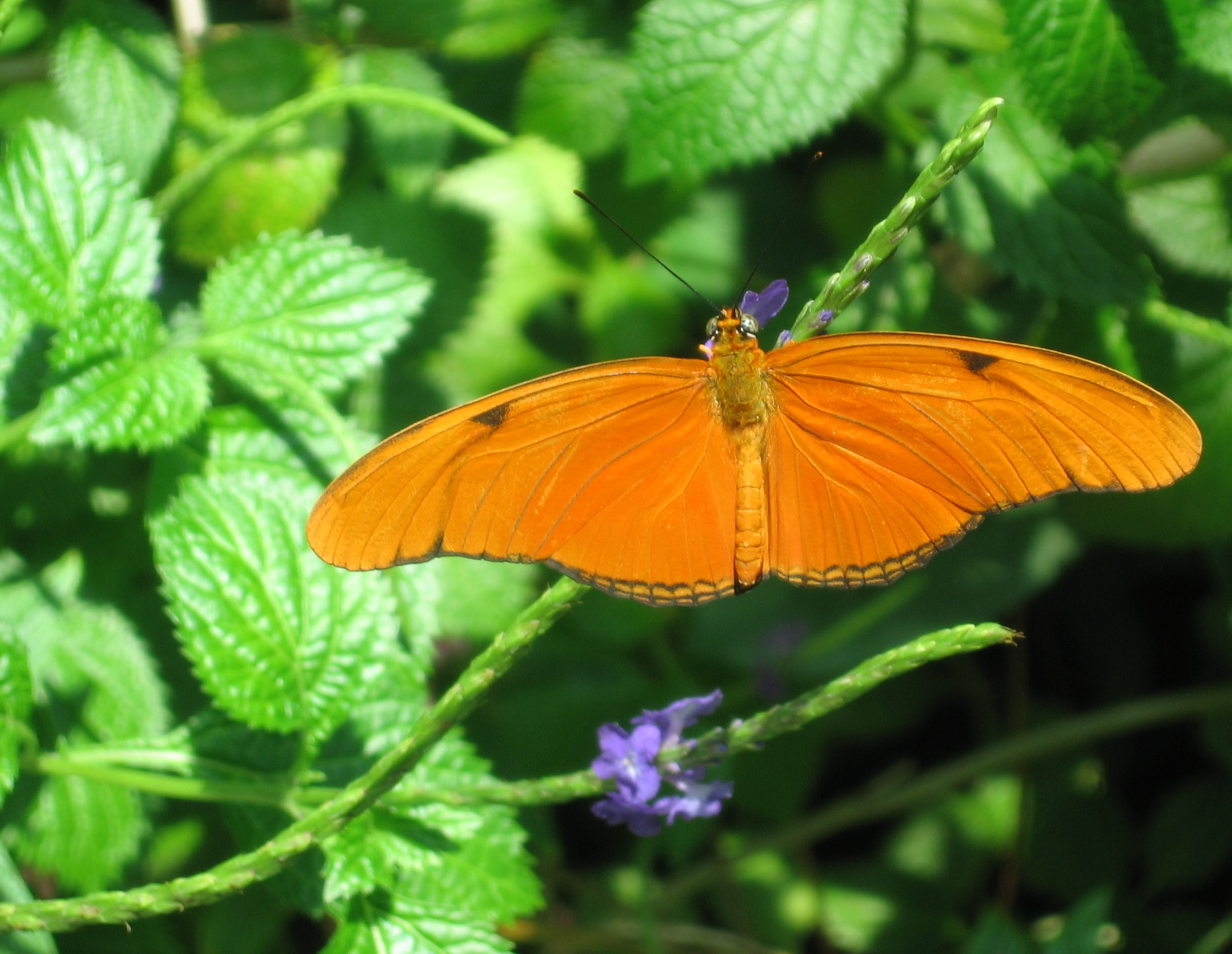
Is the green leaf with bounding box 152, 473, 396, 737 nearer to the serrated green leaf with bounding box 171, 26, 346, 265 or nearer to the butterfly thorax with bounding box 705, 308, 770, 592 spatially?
the butterfly thorax with bounding box 705, 308, 770, 592

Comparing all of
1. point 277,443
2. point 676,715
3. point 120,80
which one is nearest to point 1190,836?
point 676,715

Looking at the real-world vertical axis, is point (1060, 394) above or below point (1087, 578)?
above

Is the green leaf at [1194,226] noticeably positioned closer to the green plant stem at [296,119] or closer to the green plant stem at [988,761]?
the green plant stem at [988,761]

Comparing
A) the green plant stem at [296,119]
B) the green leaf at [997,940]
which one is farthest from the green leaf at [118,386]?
the green leaf at [997,940]

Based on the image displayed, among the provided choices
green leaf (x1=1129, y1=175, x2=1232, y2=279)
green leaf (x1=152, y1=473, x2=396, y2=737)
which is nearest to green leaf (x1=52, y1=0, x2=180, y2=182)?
green leaf (x1=152, y1=473, x2=396, y2=737)

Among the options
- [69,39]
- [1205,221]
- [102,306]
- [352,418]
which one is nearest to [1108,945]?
[1205,221]

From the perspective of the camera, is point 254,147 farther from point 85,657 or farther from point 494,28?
point 85,657

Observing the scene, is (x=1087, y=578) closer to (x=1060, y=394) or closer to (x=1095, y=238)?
(x=1095, y=238)
